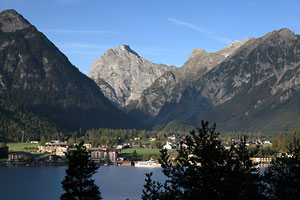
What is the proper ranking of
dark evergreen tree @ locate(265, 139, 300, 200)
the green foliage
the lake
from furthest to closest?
1. the lake
2. dark evergreen tree @ locate(265, 139, 300, 200)
3. the green foliage

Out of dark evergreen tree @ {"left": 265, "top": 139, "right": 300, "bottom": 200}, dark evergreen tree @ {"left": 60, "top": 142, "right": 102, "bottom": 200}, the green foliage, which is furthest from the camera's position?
dark evergreen tree @ {"left": 60, "top": 142, "right": 102, "bottom": 200}

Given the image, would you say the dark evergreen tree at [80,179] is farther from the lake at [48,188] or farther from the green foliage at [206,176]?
the lake at [48,188]

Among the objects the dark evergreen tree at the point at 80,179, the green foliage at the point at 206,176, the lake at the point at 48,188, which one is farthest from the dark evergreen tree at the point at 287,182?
the lake at the point at 48,188

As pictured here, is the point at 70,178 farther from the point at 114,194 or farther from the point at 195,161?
the point at 114,194

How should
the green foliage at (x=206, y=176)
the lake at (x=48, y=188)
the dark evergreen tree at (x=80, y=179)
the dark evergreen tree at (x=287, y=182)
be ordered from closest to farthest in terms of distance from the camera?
the green foliage at (x=206, y=176)
the dark evergreen tree at (x=287, y=182)
the dark evergreen tree at (x=80, y=179)
the lake at (x=48, y=188)

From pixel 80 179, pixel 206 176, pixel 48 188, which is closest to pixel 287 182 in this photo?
pixel 206 176

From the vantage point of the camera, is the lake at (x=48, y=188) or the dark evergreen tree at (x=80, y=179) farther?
the lake at (x=48, y=188)

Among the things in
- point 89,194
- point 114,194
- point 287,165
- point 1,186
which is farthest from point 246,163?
point 1,186

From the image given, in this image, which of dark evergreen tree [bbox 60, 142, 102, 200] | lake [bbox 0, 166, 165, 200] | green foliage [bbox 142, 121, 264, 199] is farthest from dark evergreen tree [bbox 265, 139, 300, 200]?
lake [bbox 0, 166, 165, 200]

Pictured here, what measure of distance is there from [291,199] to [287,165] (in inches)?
283

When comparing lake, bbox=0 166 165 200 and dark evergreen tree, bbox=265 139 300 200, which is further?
Result: lake, bbox=0 166 165 200

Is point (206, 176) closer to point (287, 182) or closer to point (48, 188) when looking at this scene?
point (287, 182)

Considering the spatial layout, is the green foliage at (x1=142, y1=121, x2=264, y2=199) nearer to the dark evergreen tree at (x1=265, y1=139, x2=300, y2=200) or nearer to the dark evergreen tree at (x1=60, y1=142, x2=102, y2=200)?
the dark evergreen tree at (x1=265, y1=139, x2=300, y2=200)

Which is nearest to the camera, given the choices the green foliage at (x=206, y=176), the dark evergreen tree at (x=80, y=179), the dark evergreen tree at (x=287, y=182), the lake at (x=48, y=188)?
the green foliage at (x=206, y=176)
